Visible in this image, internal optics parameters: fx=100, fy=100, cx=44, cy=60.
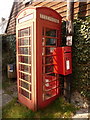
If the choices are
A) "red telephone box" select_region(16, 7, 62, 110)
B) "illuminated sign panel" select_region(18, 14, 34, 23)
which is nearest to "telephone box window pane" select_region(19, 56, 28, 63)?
"red telephone box" select_region(16, 7, 62, 110)

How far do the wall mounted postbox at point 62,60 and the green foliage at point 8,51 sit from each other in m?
3.88

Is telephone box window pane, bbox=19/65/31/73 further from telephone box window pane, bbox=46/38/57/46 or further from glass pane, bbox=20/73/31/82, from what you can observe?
telephone box window pane, bbox=46/38/57/46

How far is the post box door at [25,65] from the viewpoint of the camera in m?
2.96

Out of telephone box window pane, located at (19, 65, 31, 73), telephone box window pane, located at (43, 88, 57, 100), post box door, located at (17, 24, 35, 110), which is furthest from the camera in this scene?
telephone box window pane, located at (43, 88, 57, 100)

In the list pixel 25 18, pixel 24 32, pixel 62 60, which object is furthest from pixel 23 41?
pixel 62 60

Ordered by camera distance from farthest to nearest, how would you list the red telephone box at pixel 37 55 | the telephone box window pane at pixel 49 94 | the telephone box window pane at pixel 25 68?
the telephone box window pane at pixel 49 94
the telephone box window pane at pixel 25 68
the red telephone box at pixel 37 55

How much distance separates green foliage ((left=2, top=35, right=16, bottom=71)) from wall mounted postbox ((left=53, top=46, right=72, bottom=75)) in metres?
3.88

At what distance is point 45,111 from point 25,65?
1.53 m

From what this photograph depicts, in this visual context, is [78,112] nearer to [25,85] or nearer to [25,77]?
[25,85]

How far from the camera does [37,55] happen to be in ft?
Result: 9.16

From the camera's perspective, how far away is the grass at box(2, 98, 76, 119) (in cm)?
281

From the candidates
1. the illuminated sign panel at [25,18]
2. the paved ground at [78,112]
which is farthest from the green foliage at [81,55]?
the illuminated sign panel at [25,18]

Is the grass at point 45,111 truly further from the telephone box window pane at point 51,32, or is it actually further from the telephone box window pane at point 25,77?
the telephone box window pane at point 51,32

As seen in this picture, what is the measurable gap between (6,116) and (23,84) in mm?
1018
